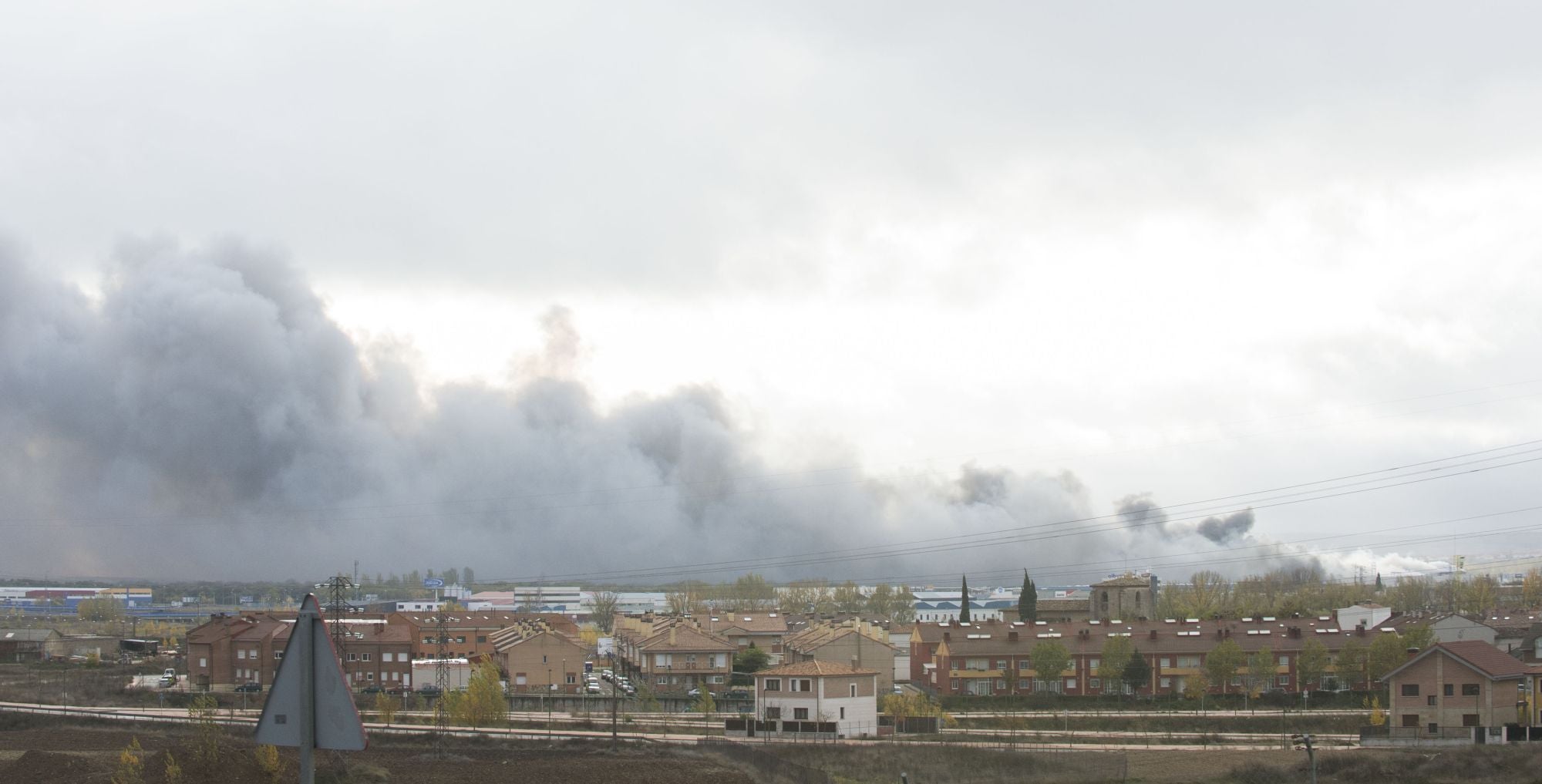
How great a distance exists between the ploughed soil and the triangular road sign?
88.3ft

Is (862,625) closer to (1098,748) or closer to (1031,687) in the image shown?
(1031,687)

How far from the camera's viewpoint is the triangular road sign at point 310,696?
6.47 meters

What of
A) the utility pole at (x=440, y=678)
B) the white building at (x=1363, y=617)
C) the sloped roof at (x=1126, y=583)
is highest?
the sloped roof at (x=1126, y=583)

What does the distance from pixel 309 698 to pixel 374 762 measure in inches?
1316

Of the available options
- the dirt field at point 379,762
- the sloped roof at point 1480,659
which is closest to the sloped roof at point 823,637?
the dirt field at point 379,762

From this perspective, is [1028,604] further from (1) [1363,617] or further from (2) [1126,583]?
(1) [1363,617]

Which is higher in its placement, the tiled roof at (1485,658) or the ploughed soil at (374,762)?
the tiled roof at (1485,658)

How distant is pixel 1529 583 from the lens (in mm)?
121375

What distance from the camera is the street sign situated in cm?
646

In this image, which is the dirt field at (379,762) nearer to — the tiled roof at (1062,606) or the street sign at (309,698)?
the street sign at (309,698)

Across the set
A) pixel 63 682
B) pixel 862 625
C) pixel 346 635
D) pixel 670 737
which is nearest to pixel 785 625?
pixel 862 625

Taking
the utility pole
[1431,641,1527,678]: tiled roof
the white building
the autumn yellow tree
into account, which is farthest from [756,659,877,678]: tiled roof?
the white building

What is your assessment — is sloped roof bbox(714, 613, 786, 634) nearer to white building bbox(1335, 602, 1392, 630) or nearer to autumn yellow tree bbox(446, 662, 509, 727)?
autumn yellow tree bbox(446, 662, 509, 727)

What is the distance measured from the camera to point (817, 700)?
49.8m
